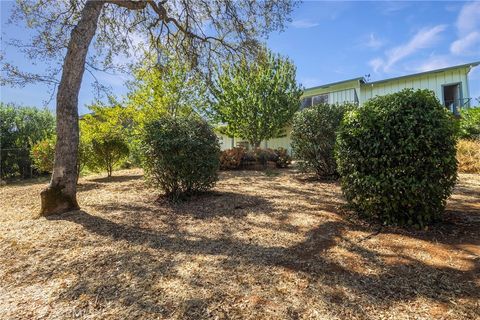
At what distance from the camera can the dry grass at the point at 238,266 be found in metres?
1.88

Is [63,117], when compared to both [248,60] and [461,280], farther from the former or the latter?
[461,280]

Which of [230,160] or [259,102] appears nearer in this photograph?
[230,160]

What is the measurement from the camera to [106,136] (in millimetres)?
8711

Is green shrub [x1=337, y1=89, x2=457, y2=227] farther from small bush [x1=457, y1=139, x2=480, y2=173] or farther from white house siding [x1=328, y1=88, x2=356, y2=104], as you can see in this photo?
white house siding [x1=328, y1=88, x2=356, y2=104]

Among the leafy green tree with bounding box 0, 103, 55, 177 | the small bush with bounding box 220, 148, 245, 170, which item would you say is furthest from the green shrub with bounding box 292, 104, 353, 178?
the leafy green tree with bounding box 0, 103, 55, 177

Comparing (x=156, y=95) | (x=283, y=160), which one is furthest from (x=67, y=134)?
(x=283, y=160)

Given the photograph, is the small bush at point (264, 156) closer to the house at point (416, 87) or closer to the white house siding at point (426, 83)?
the house at point (416, 87)

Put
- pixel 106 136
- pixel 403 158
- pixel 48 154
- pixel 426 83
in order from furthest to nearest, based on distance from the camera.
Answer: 1. pixel 426 83
2. pixel 106 136
3. pixel 48 154
4. pixel 403 158

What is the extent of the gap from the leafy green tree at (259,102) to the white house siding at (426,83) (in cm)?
397

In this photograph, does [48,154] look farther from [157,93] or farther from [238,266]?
[238,266]

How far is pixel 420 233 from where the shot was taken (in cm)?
309

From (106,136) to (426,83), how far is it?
15.4 meters

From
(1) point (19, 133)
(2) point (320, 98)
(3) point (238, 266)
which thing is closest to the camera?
(3) point (238, 266)

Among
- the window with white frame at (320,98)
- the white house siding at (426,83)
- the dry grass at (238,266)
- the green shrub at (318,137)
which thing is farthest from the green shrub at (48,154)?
the window with white frame at (320,98)
